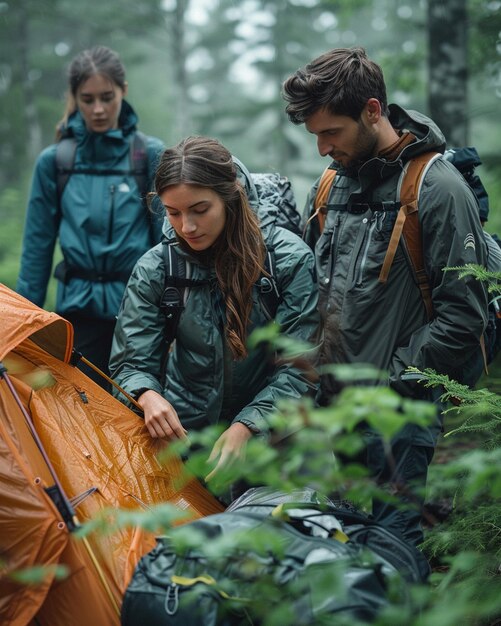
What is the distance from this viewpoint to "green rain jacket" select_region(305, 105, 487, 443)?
3.46 metres

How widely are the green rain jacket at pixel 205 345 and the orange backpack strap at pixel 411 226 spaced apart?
0.44 m

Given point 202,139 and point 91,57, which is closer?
point 202,139

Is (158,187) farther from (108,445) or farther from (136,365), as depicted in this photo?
(108,445)

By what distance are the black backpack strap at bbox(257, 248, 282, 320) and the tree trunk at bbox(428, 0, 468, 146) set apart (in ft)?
11.8

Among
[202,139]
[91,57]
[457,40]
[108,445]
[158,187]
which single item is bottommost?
[108,445]

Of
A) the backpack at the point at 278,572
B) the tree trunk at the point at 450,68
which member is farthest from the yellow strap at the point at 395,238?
the tree trunk at the point at 450,68

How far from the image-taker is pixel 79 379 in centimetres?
365

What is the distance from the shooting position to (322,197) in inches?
160

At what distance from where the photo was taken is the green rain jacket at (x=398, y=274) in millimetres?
3461

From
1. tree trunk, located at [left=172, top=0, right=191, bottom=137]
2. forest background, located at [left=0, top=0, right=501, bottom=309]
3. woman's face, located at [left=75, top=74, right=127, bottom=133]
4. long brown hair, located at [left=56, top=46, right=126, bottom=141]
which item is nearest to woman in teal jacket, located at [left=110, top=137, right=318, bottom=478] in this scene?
woman's face, located at [left=75, top=74, right=127, bottom=133]

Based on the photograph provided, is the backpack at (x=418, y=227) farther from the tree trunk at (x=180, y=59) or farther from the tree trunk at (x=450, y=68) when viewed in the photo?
the tree trunk at (x=180, y=59)

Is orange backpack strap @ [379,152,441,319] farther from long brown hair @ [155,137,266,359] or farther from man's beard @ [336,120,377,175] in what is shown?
long brown hair @ [155,137,266,359]

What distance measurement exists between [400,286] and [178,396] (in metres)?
1.23

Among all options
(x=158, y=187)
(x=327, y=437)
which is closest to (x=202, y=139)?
(x=158, y=187)
